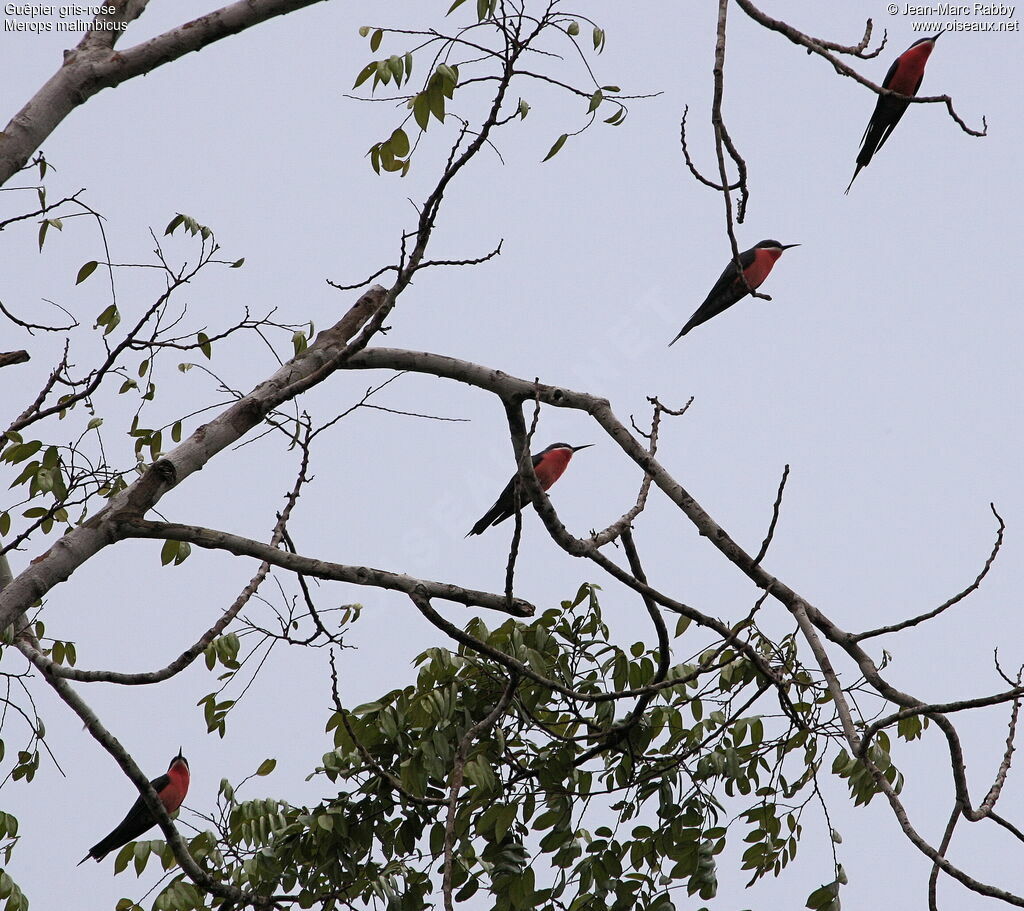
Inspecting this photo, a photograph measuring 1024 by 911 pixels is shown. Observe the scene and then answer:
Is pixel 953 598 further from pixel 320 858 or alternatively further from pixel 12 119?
pixel 12 119

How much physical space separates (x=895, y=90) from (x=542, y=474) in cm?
260

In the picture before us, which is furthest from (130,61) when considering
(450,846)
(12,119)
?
(450,846)

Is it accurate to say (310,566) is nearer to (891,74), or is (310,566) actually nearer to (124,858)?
(124,858)

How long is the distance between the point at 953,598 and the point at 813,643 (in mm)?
380

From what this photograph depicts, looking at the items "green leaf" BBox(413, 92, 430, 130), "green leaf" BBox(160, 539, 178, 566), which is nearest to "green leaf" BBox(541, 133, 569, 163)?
"green leaf" BBox(413, 92, 430, 130)

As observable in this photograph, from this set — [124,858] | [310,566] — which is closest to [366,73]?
[310,566]

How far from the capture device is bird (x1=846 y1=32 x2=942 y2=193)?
3932 millimetres

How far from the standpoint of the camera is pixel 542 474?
5645mm

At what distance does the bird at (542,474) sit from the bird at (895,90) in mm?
2220

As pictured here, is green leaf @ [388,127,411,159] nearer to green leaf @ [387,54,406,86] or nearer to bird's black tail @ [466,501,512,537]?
green leaf @ [387,54,406,86]

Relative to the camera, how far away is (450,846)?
2.58 meters

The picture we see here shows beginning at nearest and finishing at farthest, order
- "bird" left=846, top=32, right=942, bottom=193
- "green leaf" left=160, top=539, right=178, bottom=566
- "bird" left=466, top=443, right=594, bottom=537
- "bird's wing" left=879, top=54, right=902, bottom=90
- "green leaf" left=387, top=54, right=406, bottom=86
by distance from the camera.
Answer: "green leaf" left=387, top=54, right=406, bottom=86
"green leaf" left=160, top=539, right=178, bottom=566
"bird" left=846, top=32, right=942, bottom=193
"bird's wing" left=879, top=54, right=902, bottom=90
"bird" left=466, top=443, right=594, bottom=537

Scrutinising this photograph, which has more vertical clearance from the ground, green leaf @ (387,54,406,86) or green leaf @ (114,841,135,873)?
green leaf @ (387,54,406,86)

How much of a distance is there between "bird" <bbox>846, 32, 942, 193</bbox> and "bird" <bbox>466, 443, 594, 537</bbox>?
7.28 feet
